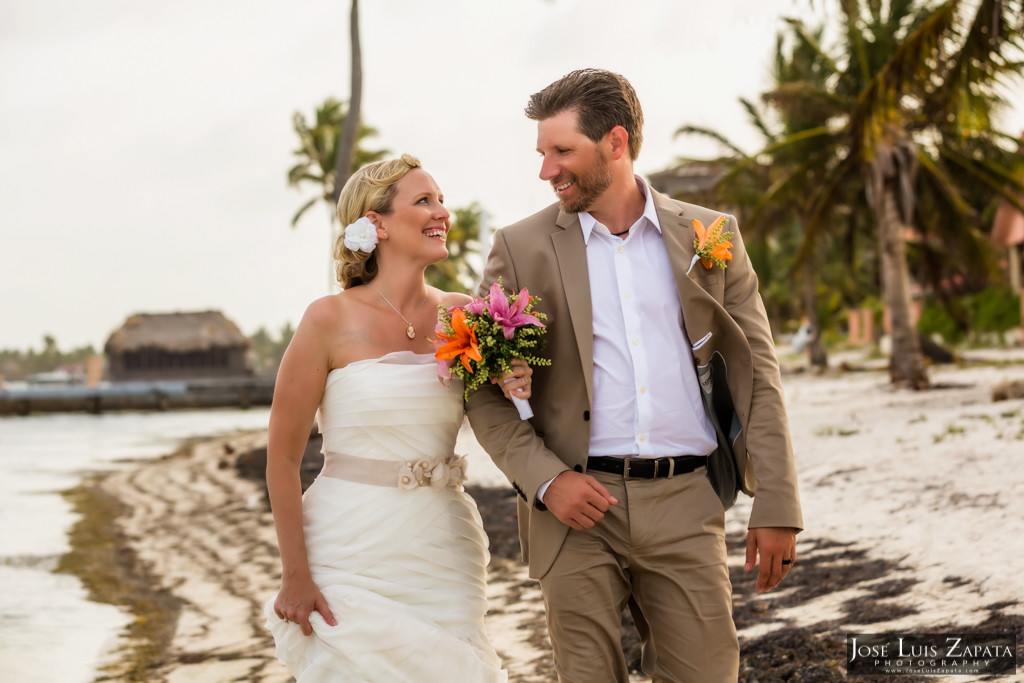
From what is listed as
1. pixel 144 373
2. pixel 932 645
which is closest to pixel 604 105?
pixel 932 645

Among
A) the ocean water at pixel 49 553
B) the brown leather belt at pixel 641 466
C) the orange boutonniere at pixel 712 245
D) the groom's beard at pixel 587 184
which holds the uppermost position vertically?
the groom's beard at pixel 587 184

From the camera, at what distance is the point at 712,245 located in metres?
2.84

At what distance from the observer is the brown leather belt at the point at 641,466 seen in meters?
2.75

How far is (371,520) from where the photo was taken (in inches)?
122

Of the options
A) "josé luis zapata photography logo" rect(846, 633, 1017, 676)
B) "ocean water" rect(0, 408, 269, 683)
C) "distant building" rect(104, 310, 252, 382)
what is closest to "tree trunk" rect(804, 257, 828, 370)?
"ocean water" rect(0, 408, 269, 683)

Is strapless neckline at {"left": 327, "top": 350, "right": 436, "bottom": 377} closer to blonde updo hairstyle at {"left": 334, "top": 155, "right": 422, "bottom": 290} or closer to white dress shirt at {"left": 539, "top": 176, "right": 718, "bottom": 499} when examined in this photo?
blonde updo hairstyle at {"left": 334, "top": 155, "right": 422, "bottom": 290}

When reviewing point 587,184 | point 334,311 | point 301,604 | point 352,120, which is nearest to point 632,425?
point 587,184

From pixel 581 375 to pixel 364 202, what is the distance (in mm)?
1049

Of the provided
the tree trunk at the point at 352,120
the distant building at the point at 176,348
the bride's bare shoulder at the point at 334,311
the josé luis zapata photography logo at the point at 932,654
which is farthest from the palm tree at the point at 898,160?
the distant building at the point at 176,348

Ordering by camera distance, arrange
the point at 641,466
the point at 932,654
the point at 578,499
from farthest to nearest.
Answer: the point at 932,654 → the point at 641,466 → the point at 578,499

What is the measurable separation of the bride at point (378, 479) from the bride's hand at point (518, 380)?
1.67 ft

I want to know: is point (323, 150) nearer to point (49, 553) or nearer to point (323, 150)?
point (323, 150)

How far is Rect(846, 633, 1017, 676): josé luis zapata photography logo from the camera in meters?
3.99

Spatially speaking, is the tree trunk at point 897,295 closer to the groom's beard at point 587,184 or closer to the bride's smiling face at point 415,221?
the bride's smiling face at point 415,221
